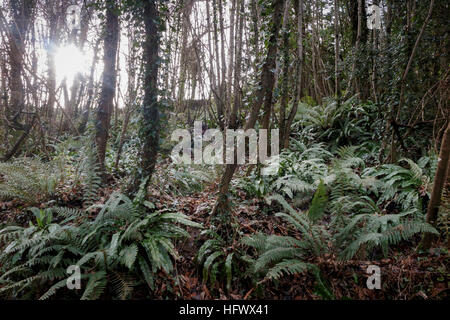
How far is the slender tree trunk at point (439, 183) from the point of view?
6.96ft

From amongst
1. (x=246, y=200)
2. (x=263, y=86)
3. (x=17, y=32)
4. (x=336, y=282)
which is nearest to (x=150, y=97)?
(x=263, y=86)

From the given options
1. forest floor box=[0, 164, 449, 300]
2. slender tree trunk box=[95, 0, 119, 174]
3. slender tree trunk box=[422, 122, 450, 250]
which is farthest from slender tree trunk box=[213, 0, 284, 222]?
A: slender tree trunk box=[95, 0, 119, 174]

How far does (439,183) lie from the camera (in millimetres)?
2184

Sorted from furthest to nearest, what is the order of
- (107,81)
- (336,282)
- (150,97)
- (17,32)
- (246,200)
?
(17,32), (107,81), (246,200), (150,97), (336,282)

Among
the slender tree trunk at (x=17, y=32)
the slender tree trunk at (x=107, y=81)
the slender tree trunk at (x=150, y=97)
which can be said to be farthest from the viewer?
the slender tree trunk at (x=17, y=32)

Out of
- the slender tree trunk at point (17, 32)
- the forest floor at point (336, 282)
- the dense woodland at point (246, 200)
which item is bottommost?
the forest floor at point (336, 282)

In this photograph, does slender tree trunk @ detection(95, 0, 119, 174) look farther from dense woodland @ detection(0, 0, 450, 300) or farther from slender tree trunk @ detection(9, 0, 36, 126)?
slender tree trunk @ detection(9, 0, 36, 126)

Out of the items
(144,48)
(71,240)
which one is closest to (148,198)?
(71,240)

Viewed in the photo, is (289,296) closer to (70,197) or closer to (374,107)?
(70,197)

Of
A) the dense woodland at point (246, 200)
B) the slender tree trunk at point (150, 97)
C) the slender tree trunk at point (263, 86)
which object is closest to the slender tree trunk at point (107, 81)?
the dense woodland at point (246, 200)

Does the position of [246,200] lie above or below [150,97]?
below

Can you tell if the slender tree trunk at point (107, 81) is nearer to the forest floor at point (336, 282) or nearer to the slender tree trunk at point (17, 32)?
the forest floor at point (336, 282)

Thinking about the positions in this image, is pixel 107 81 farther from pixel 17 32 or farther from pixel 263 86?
pixel 17 32

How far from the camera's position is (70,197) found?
3.34m
